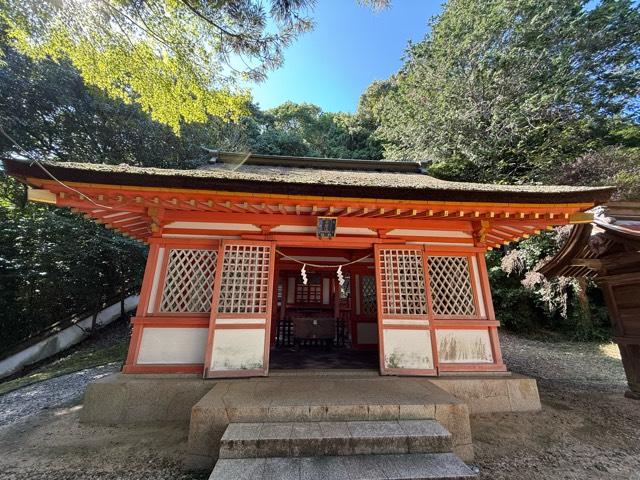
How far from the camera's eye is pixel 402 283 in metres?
4.21

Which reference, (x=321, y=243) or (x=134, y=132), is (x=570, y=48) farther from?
(x=134, y=132)

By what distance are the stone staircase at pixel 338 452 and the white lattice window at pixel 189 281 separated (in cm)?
191

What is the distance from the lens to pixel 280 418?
2693mm

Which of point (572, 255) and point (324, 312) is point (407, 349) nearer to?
point (572, 255)

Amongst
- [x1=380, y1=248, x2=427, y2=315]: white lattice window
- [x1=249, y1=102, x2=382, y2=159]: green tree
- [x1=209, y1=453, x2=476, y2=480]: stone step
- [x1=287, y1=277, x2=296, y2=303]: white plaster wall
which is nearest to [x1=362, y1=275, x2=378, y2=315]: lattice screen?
[x1=287, y1=277, x2=296, y2=303]: white plaster wall

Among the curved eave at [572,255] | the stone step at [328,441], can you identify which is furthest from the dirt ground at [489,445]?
the curved eave at [572,255]

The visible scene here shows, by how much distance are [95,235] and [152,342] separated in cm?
807

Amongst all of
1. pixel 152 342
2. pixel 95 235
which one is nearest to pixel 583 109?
pixel 152 342

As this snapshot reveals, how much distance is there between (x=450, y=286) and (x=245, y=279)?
3201mm

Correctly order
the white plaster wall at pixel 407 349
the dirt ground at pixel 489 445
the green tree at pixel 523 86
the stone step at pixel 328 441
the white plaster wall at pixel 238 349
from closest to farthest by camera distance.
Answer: the stone step at pixel 328 441, the dirt ground at pixel 489 445, the white plaster wall at pixel 238 349, the white plaster wall at pixel 407 349, the green tree at pixel 523 86

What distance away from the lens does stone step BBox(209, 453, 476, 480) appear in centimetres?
206

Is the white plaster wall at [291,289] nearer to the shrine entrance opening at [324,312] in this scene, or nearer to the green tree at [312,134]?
the shrine entrance opening at [324,312]

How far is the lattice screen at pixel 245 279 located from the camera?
12.9 feet

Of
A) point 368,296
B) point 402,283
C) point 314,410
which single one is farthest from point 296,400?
point 368,296
